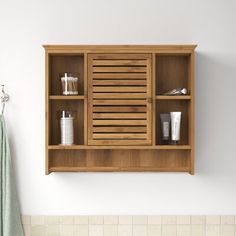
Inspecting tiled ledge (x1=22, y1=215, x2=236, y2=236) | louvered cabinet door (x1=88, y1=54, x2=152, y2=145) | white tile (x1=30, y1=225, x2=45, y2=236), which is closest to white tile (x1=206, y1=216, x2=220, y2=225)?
tiled ledge (x1=22, y1=215, x2=236, y2=236)

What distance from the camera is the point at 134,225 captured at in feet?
7.39

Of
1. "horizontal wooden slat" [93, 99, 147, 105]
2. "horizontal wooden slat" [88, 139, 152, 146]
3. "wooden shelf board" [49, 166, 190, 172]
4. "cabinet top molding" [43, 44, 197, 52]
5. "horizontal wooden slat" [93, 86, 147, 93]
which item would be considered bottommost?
"wooden shelf board" [49, 166, 190, 172]

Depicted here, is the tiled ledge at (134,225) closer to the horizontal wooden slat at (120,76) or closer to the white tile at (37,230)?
the white tile at (37,230)

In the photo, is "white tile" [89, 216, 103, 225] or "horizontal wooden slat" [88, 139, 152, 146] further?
"white tile" [89, 216, 103, 225]

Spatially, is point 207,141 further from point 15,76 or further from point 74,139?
point 15,76

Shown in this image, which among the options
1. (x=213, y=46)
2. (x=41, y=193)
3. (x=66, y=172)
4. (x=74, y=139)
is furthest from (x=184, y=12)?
(x=41, y=193)

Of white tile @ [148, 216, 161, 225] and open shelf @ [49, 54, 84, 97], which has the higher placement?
open shelf @ [49, 54, 84, 97]

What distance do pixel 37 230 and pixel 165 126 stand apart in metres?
0.93

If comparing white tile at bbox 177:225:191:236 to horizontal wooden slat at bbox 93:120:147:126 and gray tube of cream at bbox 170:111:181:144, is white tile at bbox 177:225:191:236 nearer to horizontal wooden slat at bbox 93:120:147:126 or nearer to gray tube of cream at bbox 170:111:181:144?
gray tube of cream at bbox 170:111:181:144

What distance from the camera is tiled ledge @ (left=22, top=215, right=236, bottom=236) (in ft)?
7.39

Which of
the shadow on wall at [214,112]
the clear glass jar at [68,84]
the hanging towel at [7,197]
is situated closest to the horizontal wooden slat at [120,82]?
the clear glass jar at [68,84]

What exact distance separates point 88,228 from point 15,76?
96 centimetres

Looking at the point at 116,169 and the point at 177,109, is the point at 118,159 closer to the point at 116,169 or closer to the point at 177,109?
the point at 116,169

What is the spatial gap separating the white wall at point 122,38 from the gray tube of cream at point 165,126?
0.22m
